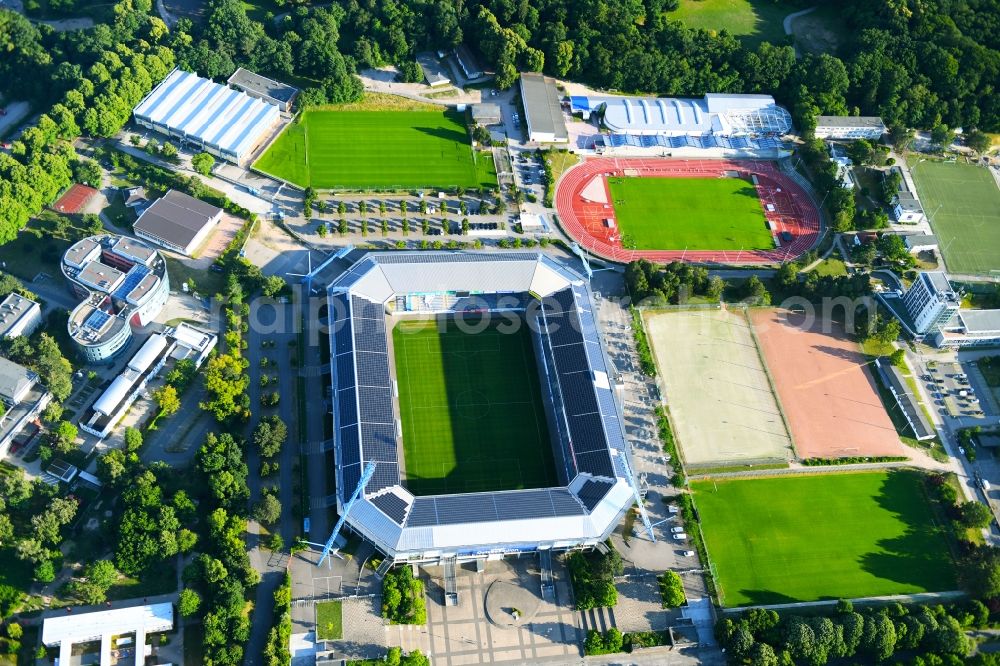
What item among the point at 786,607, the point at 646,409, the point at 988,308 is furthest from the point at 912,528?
the point at 988,308

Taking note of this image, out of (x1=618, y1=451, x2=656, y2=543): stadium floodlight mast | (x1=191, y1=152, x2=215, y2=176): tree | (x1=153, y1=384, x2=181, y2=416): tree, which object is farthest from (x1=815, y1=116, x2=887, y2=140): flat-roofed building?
(x1=153, y1=384, x2=181, y2=416): tree

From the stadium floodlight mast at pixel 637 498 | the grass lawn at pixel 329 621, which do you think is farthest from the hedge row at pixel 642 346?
the grass lawn at pixel 329 621

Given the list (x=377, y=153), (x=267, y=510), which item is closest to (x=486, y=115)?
(x=377, y=153)

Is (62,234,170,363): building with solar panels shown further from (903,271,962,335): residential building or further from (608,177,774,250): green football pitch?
(903,271,962,335): residential building

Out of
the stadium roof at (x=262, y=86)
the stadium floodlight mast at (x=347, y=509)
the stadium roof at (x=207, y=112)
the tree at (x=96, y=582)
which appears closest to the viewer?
the tree at (x=96, y=582)

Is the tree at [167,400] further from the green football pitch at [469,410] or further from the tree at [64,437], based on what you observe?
the green football pitch at [469,410]

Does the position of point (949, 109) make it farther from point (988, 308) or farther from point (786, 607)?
point (786, 607)
